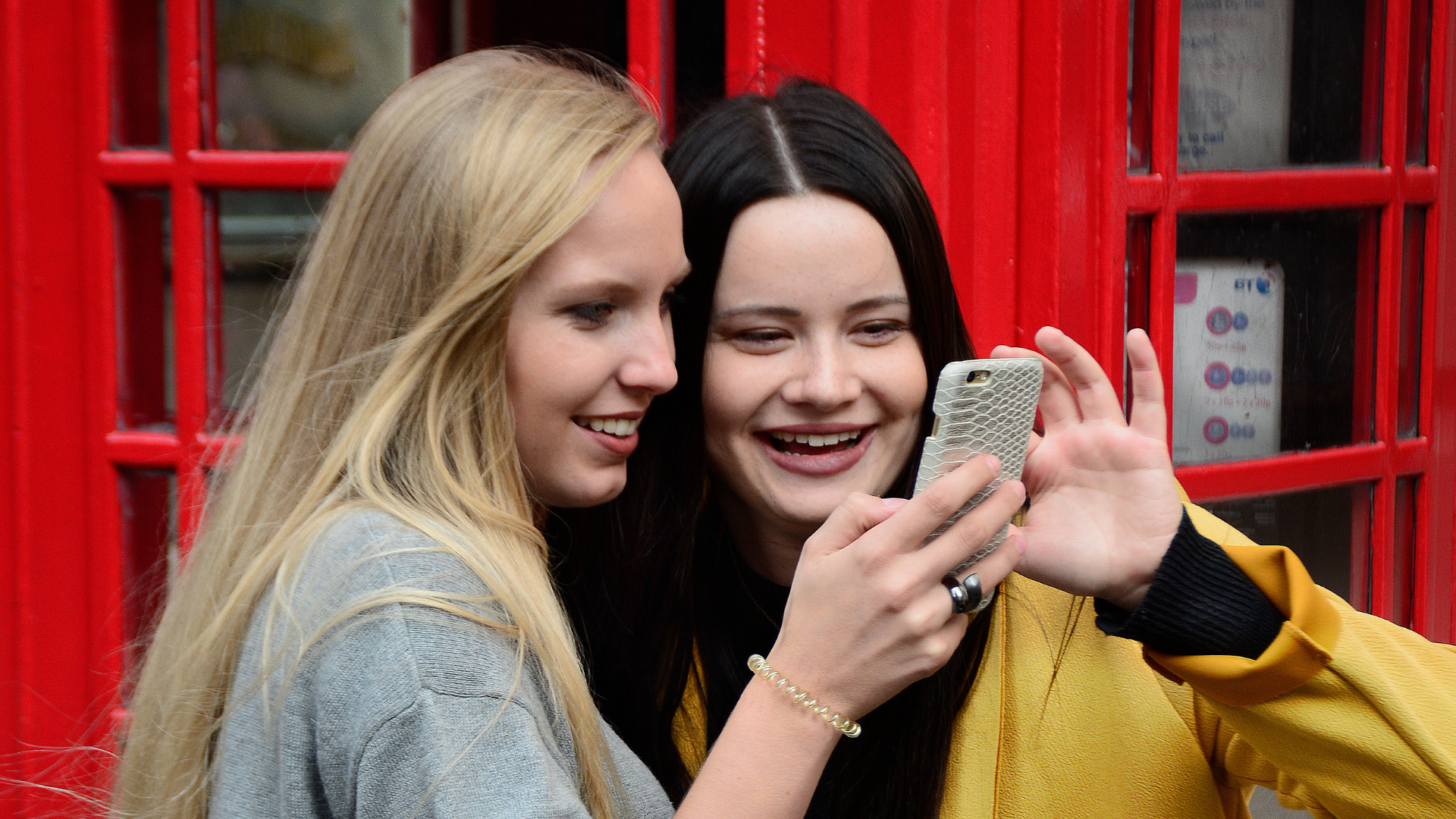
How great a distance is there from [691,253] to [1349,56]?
1.31 meters

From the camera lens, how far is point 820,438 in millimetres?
1502

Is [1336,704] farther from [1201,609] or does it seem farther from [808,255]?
[808,255]

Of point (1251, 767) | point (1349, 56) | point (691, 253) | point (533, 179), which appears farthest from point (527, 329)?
point (1349, 56)

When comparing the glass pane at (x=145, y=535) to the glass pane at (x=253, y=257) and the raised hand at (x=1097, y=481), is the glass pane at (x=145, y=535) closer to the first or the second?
the glass pane at (x=253, y=257)

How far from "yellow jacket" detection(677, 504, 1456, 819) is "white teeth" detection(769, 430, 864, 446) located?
0.94ft

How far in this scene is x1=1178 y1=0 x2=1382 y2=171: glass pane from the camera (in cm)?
190

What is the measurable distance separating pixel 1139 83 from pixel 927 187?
43 centimetres

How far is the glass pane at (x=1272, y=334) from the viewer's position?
6.37ft

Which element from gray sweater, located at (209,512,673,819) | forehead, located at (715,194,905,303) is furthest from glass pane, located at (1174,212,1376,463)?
gray sweater, located at (209,512,673,819)

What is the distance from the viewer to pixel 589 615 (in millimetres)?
1707

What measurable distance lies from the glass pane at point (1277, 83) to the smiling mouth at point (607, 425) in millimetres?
1073

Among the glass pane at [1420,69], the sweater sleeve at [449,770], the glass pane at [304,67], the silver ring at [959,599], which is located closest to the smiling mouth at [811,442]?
the silver ring at [959,599]

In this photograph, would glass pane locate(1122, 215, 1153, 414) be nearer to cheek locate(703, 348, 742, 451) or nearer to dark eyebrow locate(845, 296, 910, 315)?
dark eyebrow locate(845, 296, 910, 315)

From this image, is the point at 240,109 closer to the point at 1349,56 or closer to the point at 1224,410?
the point at 1224,410
